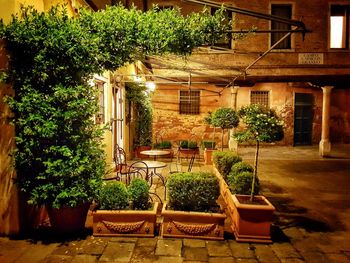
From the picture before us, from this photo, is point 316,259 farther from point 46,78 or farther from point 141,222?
point 46,78

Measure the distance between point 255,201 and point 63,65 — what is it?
371 centimetres

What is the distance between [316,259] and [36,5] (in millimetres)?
5732

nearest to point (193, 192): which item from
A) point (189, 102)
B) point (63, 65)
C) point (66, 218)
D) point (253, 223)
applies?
point (253, 223)

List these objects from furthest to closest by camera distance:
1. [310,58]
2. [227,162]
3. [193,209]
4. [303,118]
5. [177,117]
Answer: [303,118] → [177,117] → [310,58] → [227,162] → [193,209]

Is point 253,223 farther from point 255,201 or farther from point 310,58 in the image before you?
point 310,58

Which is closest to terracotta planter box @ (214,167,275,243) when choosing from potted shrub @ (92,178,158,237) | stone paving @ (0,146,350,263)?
stone paving @ (0,146,350,263)

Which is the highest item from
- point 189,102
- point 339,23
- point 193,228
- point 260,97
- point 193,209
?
point 339,23

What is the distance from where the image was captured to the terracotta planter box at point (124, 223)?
15.9 feet

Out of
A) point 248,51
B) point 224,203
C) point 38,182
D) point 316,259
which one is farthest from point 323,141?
point 38,182

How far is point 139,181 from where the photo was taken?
518cm

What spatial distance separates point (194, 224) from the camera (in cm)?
485

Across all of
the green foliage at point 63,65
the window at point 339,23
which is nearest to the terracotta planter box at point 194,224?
the green foliage at point 63,65

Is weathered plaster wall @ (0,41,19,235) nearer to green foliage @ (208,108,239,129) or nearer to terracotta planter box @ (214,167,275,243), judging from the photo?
terracotta planter box @ (214,167,275,243)

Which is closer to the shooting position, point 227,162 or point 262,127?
point 262,127
